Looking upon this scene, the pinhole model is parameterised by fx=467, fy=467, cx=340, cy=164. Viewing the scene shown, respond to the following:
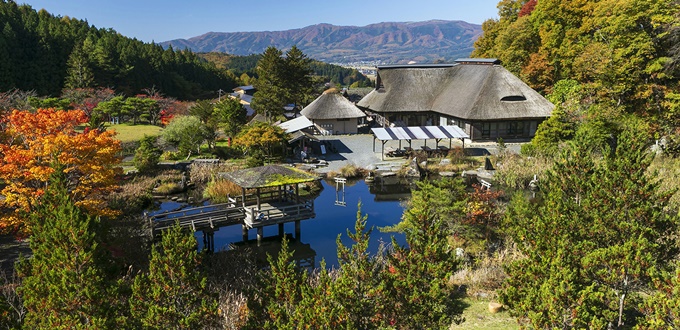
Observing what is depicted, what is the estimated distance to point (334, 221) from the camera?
2277 centimetres

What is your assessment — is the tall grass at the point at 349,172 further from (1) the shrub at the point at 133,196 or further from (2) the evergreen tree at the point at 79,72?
(2) the evergreen tree at the point at 79,72

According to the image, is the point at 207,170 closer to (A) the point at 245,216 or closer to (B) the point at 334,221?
(B) the point at 334,221

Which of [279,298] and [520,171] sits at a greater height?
[279,298]

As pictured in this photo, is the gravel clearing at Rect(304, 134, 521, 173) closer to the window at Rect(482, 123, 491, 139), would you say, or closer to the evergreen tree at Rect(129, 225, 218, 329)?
the window at Rect(482, 123, 491, 139)

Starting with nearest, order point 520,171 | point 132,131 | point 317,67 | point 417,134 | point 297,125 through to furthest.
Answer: point 520,171, point 417,134, point 297,125, point 132,131, point 317,67

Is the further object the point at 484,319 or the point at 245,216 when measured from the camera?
the point at 245,216

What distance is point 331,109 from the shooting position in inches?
1644

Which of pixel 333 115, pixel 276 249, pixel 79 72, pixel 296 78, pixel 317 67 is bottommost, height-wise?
pixel 276 249

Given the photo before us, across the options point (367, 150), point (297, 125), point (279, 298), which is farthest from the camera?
point (297, 125)

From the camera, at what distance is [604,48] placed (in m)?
30.8

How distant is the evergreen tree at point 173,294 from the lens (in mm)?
8609

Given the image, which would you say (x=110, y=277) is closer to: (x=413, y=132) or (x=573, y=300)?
(x=573, y=300)

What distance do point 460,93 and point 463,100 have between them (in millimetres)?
1653

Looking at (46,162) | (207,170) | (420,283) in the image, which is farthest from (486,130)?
(420,283)
